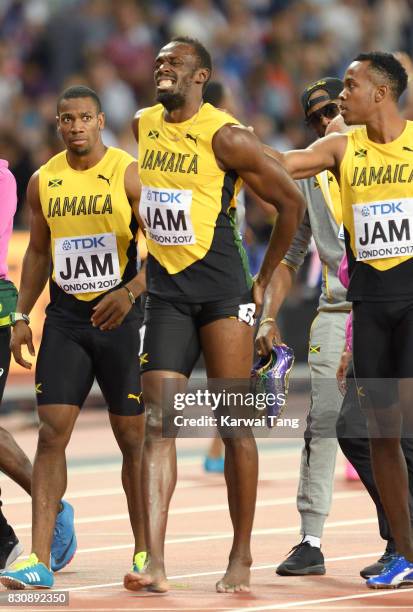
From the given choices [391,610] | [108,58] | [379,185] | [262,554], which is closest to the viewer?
[391,610]

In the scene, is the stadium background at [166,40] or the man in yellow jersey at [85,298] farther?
the stadium background at [166,40]

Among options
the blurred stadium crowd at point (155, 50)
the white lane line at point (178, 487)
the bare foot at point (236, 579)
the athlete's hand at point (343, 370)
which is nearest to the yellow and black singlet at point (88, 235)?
the athlete's hand at point (343, 370)

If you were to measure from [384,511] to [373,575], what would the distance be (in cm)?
34

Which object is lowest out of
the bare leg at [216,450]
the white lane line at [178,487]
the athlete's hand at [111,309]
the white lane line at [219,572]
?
the white lane line at [178,487]

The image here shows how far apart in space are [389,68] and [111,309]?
183 centimetres

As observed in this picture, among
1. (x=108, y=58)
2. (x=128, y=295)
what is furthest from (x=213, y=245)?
(x=108, y=58)

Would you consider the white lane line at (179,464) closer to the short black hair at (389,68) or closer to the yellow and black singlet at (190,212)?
the yellow and black singlet at (190,212)

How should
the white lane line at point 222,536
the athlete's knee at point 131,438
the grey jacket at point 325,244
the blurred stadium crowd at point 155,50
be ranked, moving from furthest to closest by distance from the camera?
the blurred stadium crowd at point 155,50 < the white lane line at point 222,536 < the grey jacket at point 325,244 < the athlete's knee at point 131,438

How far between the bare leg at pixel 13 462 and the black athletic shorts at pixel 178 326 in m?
1.17

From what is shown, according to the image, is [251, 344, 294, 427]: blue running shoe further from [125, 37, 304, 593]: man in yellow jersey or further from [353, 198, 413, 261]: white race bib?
[353, 198, 413, 261]: white race bib

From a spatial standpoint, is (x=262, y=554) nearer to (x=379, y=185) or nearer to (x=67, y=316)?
(x=67, y=316)

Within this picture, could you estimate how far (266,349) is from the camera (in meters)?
8.70

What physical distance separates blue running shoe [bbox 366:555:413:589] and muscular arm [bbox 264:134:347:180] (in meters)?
1.96

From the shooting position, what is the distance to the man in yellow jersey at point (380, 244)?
26.9ft
